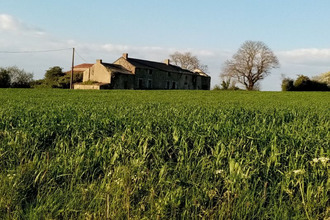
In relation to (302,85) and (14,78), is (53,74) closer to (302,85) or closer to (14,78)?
(14,78)

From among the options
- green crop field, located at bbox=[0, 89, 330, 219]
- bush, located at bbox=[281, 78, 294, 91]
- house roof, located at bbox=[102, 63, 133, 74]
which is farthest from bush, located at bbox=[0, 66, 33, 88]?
green crop field, located at bbox=[0, 89, 330, 219]

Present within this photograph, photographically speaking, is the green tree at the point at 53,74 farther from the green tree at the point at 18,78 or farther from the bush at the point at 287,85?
the bush at the point at 287,85

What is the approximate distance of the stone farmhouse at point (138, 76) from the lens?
7212 cm

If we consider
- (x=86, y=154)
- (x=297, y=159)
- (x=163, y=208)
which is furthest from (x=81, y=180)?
(x=297, y=159)

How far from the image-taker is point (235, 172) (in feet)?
14.3

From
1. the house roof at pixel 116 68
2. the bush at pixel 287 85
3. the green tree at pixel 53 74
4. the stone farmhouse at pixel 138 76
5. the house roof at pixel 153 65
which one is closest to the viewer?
the bush at pixel 287 85

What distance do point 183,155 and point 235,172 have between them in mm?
980

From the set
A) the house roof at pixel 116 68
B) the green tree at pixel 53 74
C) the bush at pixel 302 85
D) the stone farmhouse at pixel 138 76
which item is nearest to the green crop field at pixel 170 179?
the stone farmhouse at pixel 138 76

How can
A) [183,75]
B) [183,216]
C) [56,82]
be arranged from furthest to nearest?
1. [183,75]
2. [56,82]
3. [183,216]

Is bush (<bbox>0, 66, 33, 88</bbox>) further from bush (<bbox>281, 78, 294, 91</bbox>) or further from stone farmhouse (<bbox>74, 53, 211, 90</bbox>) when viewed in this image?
bush (<bbox>281, 78, 294, 91</bbox>)

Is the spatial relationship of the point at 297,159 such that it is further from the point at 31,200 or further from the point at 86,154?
the point at 31,200

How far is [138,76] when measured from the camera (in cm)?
7950

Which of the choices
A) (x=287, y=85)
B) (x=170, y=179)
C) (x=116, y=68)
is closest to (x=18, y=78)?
(x=116, y=68)

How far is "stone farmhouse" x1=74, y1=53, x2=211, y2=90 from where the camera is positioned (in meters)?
72.1
